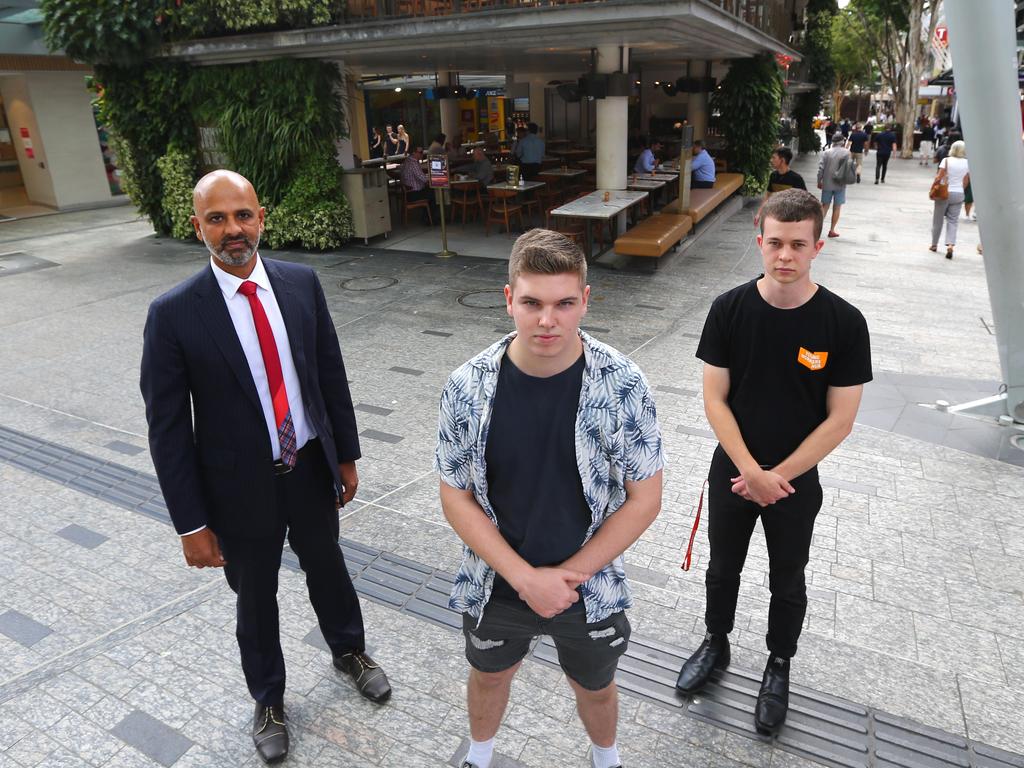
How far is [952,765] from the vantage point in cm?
257

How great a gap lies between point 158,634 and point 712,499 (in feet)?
8.56

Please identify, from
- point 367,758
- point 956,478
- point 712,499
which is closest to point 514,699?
point 367,758

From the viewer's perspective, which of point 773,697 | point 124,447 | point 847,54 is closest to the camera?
point 773,697

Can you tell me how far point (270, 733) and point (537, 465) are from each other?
1.60m

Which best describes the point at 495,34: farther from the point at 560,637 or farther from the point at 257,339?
the point at 560,637

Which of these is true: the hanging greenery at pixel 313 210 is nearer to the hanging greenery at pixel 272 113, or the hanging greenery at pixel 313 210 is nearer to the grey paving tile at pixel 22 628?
the hanging greenery at pixel 272 113

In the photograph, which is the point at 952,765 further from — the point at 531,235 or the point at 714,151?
the point at 714,151

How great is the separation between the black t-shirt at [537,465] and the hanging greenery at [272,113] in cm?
1062

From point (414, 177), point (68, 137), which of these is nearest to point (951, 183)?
point (414, 177)

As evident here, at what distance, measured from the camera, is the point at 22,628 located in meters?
3.35

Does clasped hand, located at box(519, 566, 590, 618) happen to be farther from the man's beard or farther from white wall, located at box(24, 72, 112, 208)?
white wall, located at box(24, 72, 112, 208)

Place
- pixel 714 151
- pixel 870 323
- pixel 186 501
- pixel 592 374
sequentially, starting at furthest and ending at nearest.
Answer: pixel 714 151 → pixel 870 323 → pixel 186 501 → pixel 592 374

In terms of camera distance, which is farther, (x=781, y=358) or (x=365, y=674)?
(x=365, y=674)

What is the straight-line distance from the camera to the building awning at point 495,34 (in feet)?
26.4
